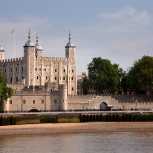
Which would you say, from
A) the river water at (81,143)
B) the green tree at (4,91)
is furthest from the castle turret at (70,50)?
the river water at (81,143)

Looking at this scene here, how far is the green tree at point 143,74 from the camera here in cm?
10100

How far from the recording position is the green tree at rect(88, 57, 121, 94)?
107188 millimetres

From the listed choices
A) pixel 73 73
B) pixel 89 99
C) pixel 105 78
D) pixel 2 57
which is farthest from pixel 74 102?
pixel 2 57

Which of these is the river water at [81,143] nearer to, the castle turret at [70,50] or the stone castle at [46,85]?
the stone castle at [46,85]

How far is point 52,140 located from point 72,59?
58.9 metres

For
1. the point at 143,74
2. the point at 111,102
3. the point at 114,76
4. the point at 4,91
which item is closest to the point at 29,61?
the point at 114,76

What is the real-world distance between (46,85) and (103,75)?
13688mm

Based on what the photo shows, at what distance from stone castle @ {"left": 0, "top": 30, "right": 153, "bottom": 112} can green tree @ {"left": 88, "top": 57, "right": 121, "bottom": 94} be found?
581 centimetres

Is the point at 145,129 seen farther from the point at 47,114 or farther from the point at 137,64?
the point at 137,64

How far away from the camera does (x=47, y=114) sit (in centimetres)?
7662

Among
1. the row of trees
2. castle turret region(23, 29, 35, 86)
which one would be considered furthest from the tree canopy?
the row of trees

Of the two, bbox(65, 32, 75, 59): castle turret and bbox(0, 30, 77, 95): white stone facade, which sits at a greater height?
bbox(65, 32, 75, 59): castle turret

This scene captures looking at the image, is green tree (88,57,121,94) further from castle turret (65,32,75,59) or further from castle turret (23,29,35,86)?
castle turret (23,29,35,86)

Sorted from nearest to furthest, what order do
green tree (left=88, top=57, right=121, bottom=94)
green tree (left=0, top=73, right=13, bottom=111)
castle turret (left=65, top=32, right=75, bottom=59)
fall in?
green tree (left=0, top=73, right=13, bottom=111) → green tree (left=88, top=57, right=121, bottom=94) → castle turret (left=65, top=32, right=75, bottom=59)
